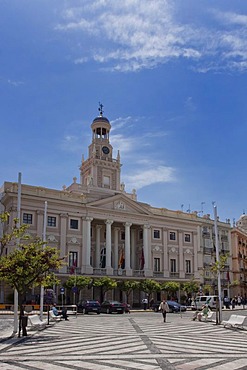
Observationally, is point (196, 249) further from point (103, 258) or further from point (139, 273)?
point (103, 258)

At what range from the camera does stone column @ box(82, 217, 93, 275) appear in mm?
53281

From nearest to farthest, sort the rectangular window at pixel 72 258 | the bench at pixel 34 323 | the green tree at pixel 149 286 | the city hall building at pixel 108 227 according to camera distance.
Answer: the bench at pixel 34 323, the city hall building at pixel 108 227, the rectangular window at pixel 72 258, the green tree at pixel 149 286

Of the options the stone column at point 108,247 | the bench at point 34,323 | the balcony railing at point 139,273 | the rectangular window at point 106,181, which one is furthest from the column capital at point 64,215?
the bench at point 34,323

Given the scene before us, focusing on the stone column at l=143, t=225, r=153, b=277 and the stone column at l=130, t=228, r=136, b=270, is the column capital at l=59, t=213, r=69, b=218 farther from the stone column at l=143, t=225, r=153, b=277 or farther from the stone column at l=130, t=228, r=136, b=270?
the stone column at l=130, t=228, r=136, b=270

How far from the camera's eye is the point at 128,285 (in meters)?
52.7

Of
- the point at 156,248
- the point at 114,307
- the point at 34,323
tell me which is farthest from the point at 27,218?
the point at 34,323

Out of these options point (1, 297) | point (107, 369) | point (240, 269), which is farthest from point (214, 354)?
point (240, 269)

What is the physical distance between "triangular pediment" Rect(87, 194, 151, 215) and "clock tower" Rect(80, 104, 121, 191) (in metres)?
3.51

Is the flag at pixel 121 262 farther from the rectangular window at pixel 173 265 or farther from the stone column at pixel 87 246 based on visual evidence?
the rectangular window at pixel 173 265

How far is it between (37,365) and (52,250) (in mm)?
9377

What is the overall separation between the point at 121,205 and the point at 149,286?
36.1 feet

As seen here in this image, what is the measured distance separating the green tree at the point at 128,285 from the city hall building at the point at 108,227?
1429mm

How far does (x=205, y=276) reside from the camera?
212 ft

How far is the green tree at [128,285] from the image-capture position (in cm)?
5272
